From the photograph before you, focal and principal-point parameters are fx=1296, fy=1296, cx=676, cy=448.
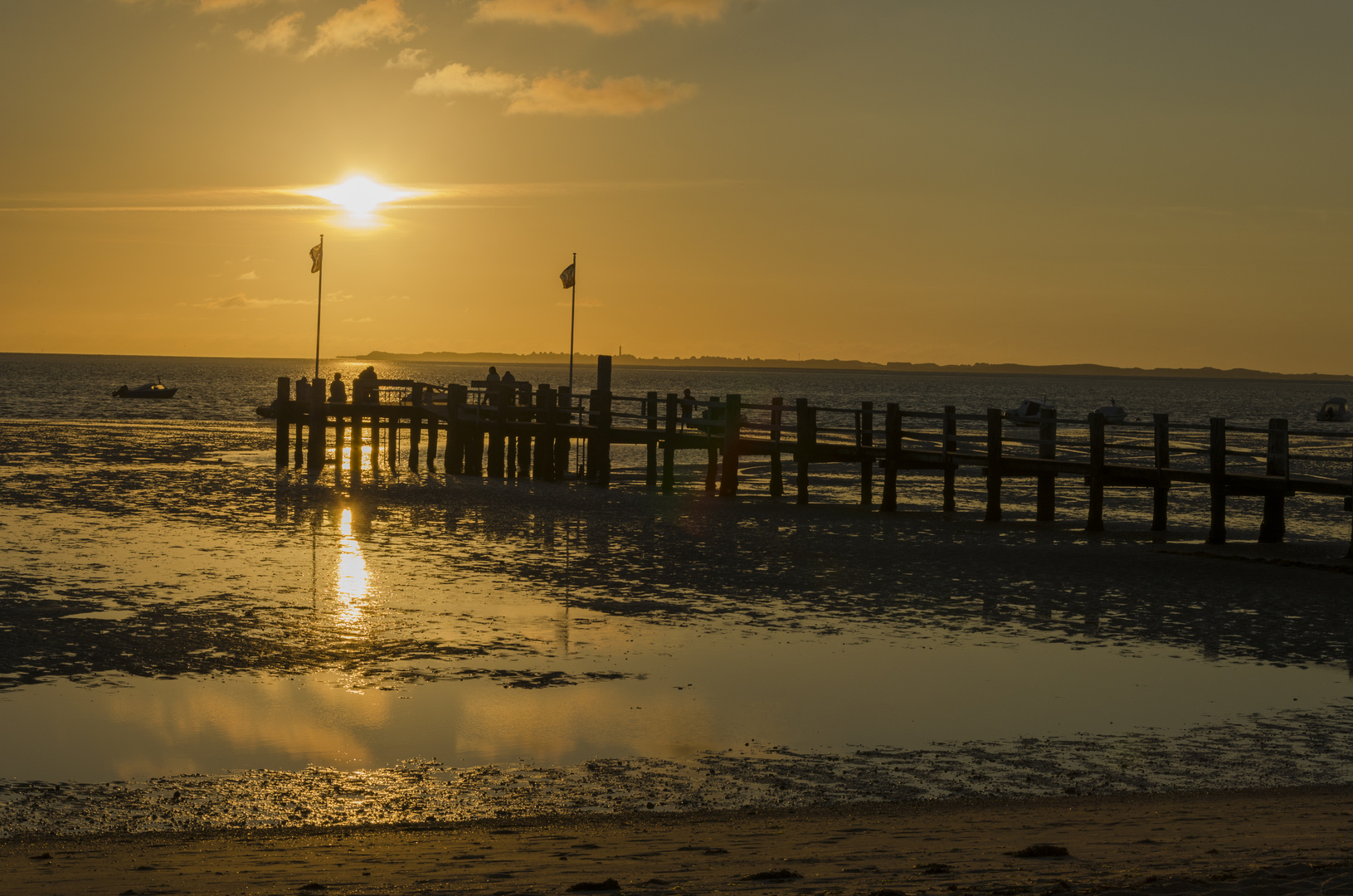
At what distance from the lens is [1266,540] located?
872 inches

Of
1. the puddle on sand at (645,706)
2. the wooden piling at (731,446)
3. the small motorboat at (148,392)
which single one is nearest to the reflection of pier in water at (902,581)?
the puddle on sand at (645,706)

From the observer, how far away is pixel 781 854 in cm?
647

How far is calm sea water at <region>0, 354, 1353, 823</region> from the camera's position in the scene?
935 cm

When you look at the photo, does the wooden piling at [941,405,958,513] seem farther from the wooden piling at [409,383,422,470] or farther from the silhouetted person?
the silhouetted person

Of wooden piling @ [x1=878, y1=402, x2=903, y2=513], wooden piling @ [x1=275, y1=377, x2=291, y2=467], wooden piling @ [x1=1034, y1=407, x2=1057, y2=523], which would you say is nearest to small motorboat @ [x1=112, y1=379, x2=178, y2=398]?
wooden piling @ [x1=275, y1=377, x2=291, y2=467]

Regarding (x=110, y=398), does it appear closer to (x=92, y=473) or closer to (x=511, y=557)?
(x=92, y=473)

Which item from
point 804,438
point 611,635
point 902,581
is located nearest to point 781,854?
point 611,635

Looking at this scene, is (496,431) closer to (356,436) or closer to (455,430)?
(455,430)

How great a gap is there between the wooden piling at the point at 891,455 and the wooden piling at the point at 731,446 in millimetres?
4110

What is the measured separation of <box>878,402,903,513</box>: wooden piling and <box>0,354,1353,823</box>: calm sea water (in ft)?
3.31

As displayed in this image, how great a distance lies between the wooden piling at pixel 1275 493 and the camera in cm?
2108

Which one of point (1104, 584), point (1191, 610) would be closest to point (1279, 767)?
point (1191, 610)

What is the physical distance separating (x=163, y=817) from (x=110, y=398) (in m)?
110

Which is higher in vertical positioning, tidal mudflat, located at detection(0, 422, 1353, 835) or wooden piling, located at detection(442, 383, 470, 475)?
wooden piling, located at detection(442, 383, 470, 475)
